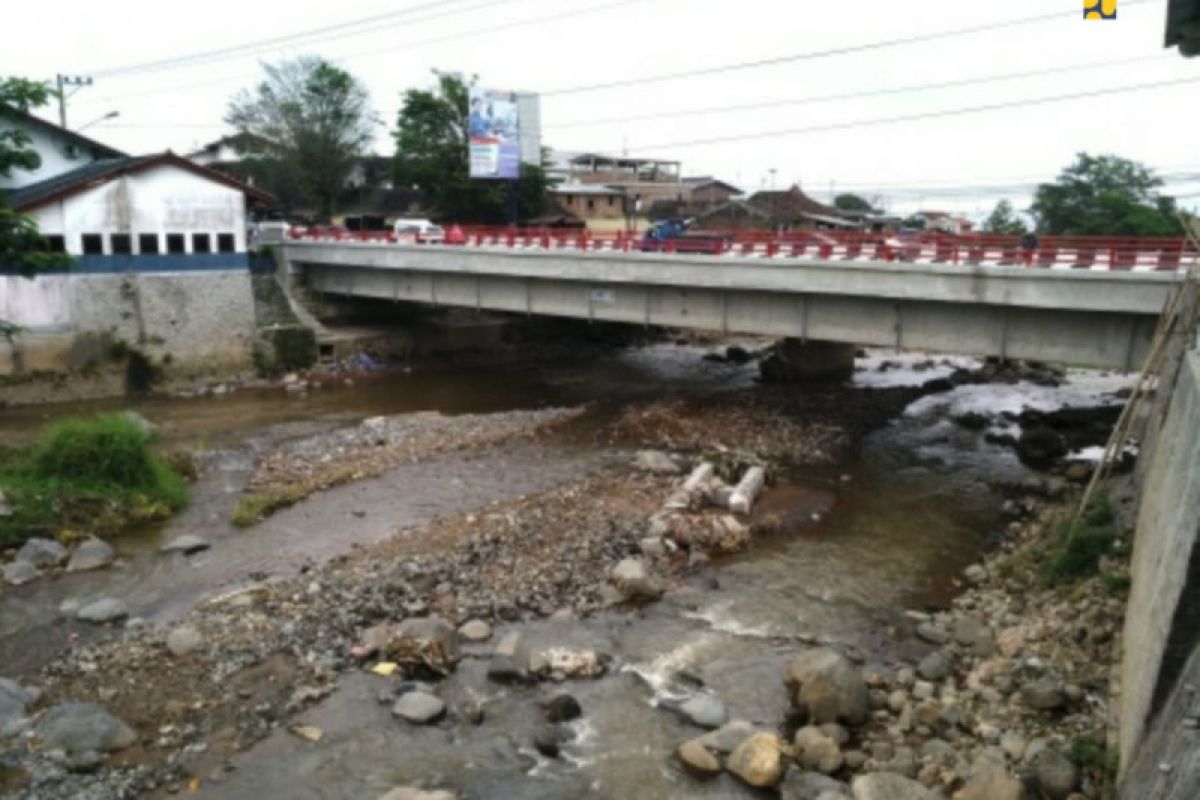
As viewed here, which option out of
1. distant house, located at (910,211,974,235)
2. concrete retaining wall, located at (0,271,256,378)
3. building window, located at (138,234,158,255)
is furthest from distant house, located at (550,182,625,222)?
building window, located at (138,234,158,255)

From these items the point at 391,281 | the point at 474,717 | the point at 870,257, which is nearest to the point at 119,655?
the point at 474,717

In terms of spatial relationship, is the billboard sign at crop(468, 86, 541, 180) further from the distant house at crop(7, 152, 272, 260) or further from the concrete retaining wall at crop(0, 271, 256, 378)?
the concrete retaining wall at crop(0, 271, 256, 378)

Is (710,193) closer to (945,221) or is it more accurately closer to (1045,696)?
(945,221)

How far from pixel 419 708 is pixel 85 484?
1204 centimetres

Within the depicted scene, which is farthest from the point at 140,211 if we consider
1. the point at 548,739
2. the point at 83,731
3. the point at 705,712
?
the point at 705,712

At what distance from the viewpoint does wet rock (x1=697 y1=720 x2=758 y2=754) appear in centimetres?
1123

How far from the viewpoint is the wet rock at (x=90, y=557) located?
17.0 metres

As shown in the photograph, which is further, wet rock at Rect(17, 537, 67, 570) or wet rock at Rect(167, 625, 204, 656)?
wet rock at Rect(17, 537, 67, 570)

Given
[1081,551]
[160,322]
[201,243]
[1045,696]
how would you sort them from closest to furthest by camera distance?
[1045,696], [1081,551], [160,322], [201,243]

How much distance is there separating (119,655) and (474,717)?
6.07m

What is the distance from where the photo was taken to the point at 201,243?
35156 millimetres

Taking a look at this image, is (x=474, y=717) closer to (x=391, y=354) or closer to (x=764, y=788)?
(x=764, y=788)

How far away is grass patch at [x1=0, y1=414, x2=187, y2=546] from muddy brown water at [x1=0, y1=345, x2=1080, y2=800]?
0.91 meters

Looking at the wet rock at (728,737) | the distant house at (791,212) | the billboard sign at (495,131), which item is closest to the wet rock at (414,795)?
the wet rock at (728,737)
